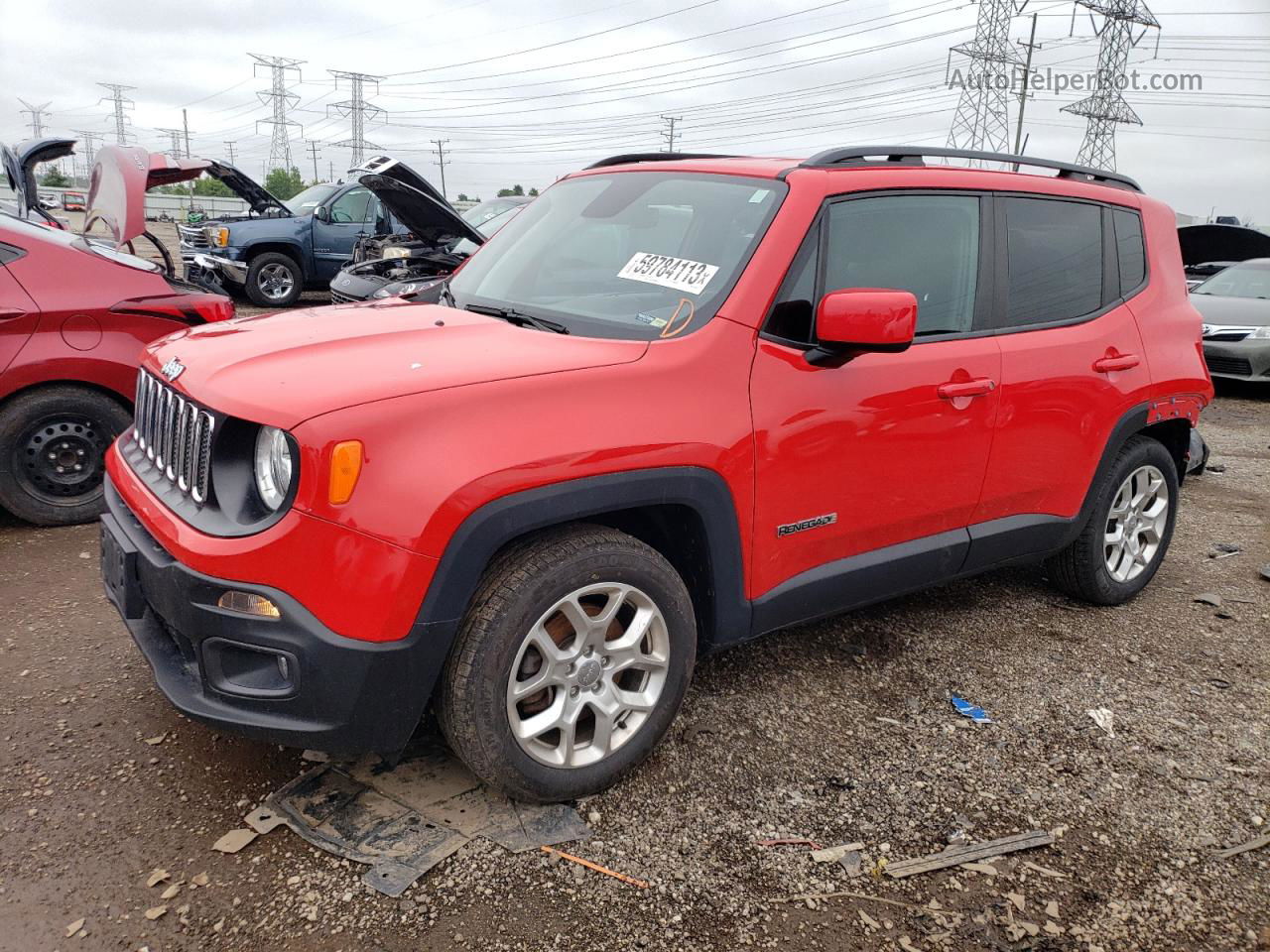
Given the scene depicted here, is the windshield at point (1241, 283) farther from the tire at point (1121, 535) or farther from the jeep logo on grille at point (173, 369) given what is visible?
the jeep logo on grille at point (173, 369)

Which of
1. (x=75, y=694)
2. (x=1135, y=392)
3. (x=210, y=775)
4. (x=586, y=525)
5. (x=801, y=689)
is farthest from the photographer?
(x=1135, y=392)

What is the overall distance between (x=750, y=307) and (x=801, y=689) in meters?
1.44

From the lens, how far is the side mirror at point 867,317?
2.72 meters

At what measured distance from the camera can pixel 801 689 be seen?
3.47m

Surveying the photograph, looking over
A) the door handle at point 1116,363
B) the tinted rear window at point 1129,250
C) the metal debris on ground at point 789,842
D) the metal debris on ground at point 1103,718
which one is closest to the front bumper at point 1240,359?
the tinted rear window at point 1129,250

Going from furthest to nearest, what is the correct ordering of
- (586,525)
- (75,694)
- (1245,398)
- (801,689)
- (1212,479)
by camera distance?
(1245,398), (1212,479), (801,689), (75,694), (586,525)

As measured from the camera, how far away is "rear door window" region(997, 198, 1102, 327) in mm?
3596

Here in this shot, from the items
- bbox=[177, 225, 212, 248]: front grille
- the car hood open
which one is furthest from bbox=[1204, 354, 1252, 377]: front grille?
bbox=[177, 225, 212, 248]: front grille

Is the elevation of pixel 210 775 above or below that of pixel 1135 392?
below

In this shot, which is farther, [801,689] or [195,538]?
[801,689]

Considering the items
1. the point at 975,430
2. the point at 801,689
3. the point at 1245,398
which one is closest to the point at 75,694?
the point at 801,689

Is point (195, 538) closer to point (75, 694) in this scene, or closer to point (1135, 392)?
point (75, 694)

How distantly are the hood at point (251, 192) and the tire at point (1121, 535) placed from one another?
864 cm

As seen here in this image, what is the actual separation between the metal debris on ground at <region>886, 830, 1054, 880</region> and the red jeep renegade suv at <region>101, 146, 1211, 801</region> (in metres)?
0.76
